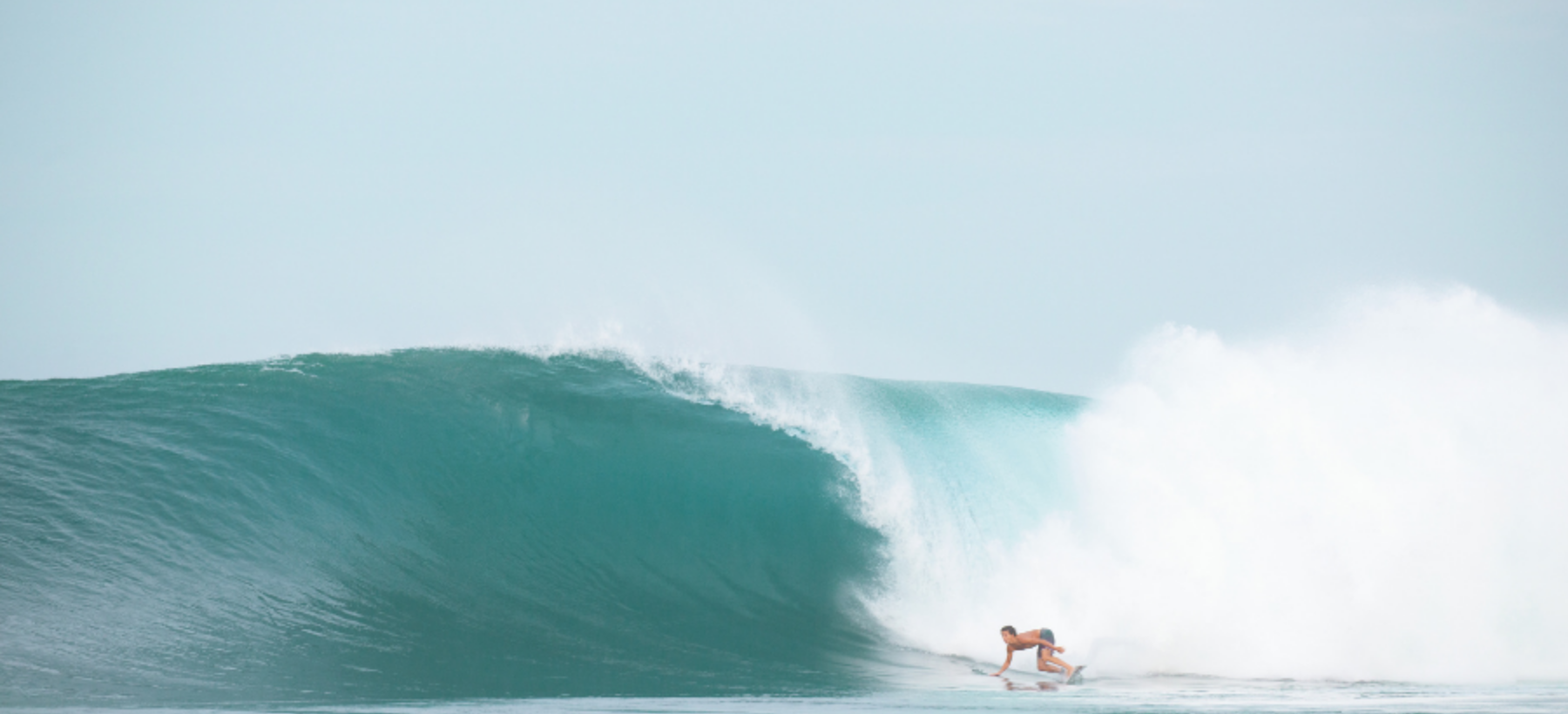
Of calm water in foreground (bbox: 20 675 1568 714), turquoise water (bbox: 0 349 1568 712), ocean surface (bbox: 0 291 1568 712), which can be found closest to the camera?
calm water in foreground (bbox: 20 675 1568 714)

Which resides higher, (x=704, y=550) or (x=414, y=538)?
(x=704, y=550)

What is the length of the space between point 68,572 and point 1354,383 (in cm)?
1065

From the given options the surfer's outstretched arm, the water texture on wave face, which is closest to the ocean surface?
the water texture on wave face

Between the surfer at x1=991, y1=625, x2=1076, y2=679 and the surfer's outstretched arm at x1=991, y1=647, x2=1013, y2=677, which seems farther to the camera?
the surfer's outstretched arm at x1=991, y1=647, x2=1013, y2=677

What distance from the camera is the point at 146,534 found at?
8.63m

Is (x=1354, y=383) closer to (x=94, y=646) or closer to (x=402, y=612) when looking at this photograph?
(x=402, y=612)

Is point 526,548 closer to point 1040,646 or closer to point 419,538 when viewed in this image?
point 419,538

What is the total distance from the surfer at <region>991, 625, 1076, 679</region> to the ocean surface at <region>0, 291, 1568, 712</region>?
11 centimetres

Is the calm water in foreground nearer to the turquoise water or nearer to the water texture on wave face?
the turquoise water

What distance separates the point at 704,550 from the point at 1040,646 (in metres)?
3.79

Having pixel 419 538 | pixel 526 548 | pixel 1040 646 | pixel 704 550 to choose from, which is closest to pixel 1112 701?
pixel 1040 646

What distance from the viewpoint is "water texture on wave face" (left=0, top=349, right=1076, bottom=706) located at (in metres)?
7.15

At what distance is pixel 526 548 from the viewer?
10.1 meters

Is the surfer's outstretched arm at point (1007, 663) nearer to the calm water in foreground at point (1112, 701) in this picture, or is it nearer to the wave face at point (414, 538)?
the calm water in foreground at point (1112, 701)
